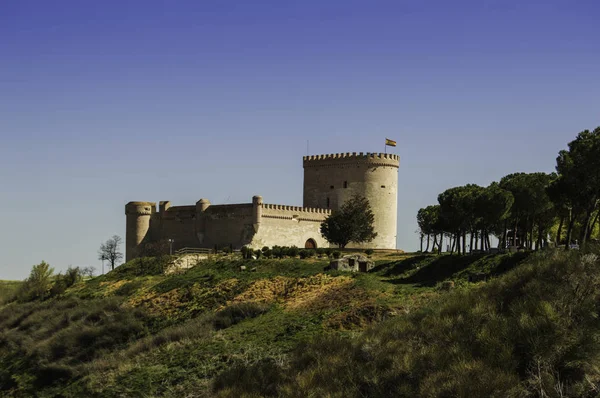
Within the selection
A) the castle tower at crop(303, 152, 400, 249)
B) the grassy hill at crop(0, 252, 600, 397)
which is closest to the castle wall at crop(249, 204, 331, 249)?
the castle tower at crop(303, 152, 400, 249)

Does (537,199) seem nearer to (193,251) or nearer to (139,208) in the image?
(193,251)

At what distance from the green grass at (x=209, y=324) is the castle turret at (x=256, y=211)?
1062cm

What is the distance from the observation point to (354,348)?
18.2m

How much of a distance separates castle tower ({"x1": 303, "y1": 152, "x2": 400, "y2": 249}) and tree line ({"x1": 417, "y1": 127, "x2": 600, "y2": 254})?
10630mm

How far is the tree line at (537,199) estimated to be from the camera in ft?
97.6

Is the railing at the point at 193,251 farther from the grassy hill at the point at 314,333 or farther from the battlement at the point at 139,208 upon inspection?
the grassy hill at the point at 314,333

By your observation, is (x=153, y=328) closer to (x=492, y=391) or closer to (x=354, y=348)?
(x=354, y=348)

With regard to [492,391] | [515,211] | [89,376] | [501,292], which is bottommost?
[89,376]

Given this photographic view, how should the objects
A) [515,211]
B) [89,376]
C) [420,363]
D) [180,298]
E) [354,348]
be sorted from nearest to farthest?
1. [420,363]
2. [354,348]
3. [89,376]
4. [180,298]
5. [515,211]

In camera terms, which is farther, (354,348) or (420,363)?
(354,348)

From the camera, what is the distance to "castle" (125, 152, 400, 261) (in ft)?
168

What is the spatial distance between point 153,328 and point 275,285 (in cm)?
545

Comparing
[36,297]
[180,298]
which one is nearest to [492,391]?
[180,298]

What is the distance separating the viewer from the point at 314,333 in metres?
21.6
